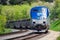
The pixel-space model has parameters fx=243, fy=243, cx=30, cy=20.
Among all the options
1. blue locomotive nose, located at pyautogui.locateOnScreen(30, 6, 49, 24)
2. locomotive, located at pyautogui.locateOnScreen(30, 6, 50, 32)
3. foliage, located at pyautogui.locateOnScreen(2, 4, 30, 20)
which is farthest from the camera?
foliage, located at pyautogui.locateOnScreen(2, 4, 30, 20)

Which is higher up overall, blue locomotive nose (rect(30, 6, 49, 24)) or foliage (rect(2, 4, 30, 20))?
blue locomotive nose (rect(30, 6, 49, 24))

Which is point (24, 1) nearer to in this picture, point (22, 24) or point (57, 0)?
point (57, 0)

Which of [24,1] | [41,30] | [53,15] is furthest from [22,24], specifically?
[24,1]

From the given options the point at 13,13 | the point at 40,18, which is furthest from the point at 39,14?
the point at 13,13

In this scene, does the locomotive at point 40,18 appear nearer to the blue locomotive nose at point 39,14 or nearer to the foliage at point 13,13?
the blue locomotive nose at point 39,14

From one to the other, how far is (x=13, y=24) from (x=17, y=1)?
2932 cm

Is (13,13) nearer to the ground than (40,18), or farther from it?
nearer to the ground

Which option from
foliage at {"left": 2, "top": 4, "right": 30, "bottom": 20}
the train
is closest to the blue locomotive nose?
the train

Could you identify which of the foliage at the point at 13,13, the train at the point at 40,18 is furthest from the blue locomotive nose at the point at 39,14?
the foliage at the point at 13,13

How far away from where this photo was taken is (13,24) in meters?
35.5

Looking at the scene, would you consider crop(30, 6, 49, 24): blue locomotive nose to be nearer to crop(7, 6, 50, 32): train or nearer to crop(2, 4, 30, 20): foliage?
crop(7, 6, 50, 32): train

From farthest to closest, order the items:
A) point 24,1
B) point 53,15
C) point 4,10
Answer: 1. point 24,1
2. point 53,15
3. point 4,10

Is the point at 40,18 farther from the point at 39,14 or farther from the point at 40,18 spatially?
the point at 39,14

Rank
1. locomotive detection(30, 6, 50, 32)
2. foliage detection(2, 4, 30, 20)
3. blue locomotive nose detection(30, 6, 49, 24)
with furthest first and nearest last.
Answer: foliage detection(2, 4, 30, 20), blue locomotive nose detection(30, 6, 49, 24), locomotive detection(30, 6, 50, 32)
